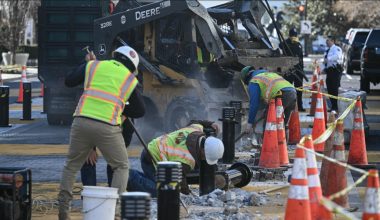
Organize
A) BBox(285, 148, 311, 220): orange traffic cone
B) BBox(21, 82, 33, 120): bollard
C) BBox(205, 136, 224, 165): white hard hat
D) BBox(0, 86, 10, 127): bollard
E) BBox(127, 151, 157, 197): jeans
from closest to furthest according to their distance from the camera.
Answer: BBox(285, 148, 311, 220): orange traffic cone < BBox(205, 136, 224, 165): white hard hat < BBox(127, 151, 157, 197): jeans < BBox(0, 86, 10, 127): bollard < BBox(21, 82, 33, 120): bollard

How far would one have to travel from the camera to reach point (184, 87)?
16.5 metres

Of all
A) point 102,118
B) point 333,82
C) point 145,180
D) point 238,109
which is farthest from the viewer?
point 333,82

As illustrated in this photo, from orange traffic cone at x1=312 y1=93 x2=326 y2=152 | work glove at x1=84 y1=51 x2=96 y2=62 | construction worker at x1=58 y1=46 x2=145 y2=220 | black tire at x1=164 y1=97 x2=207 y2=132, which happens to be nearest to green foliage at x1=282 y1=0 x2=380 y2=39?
black tire at x1=164 y1=97 x2=207 y2=132

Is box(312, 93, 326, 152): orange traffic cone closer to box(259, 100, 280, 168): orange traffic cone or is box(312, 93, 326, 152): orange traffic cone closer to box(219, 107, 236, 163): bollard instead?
box(219, 107, 236, 163): bollard

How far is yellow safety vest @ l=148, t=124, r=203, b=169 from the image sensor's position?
964 cm

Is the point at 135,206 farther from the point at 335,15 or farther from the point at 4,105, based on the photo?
the point at 335,15

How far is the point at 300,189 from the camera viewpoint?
798 cm

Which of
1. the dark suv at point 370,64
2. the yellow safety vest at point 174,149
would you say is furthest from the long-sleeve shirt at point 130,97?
the dark suv at point 370,64

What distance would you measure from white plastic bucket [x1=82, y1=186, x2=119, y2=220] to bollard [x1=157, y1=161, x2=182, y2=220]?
47 cm

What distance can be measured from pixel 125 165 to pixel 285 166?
4301 millimetres

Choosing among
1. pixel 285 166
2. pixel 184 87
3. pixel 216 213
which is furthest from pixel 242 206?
pixel 184 87

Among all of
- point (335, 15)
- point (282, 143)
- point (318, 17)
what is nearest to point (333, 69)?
point (282, 143)

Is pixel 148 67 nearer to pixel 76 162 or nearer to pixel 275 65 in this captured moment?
pixel 275 65

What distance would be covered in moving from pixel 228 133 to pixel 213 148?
13.2 feet
